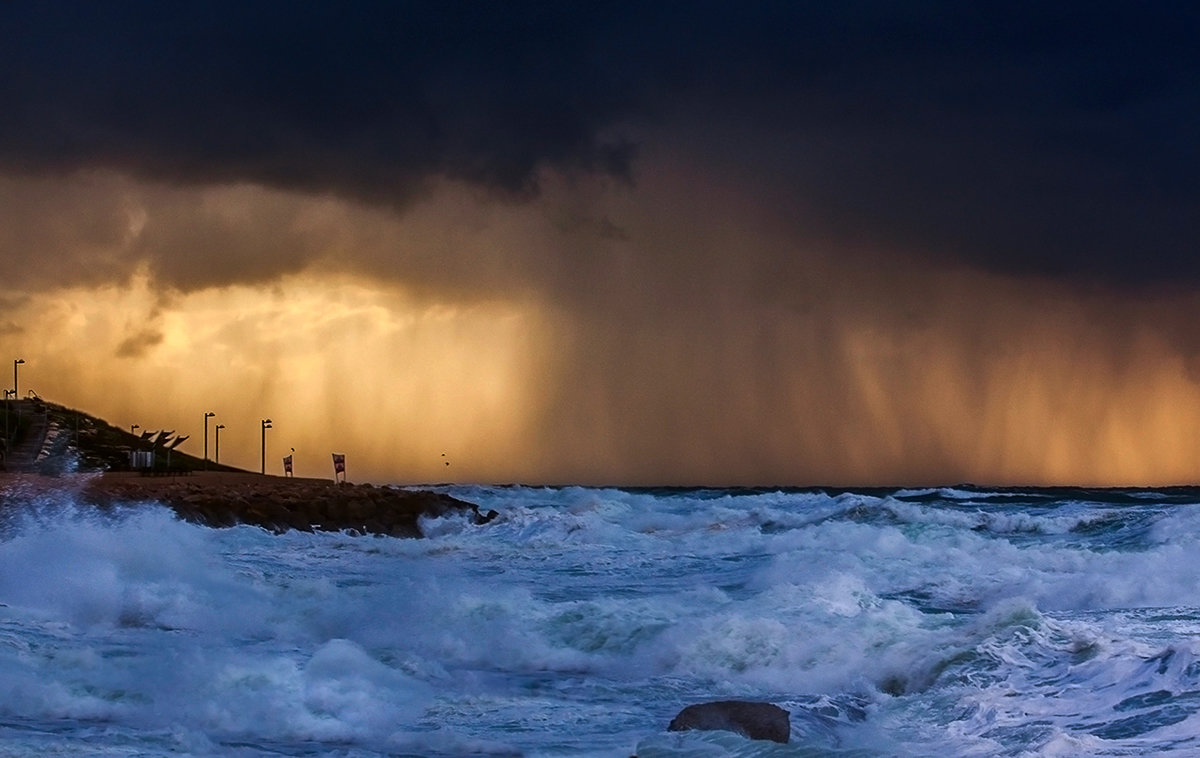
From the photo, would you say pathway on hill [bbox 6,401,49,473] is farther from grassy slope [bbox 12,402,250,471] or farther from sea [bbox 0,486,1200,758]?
sea [bbox 0,486,1200,758]

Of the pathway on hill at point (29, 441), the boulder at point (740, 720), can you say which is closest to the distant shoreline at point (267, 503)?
the pathway on hill at point (29, 441)

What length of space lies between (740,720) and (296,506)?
37987 millimetres

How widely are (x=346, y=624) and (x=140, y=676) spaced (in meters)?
5.62

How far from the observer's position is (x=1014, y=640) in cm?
1536

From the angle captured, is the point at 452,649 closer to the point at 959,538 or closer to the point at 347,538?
the point at 959,538

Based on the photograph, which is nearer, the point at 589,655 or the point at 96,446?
the point at 589,655

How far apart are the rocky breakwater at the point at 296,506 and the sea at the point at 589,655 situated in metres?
13.5

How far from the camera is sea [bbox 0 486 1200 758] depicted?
1216 cm

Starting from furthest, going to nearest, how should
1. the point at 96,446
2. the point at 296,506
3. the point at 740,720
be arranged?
the point at 96,446, the point at 296,506, the point at 740,720

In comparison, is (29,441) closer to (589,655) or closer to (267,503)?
(267,503)

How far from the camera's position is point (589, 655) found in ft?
58.8

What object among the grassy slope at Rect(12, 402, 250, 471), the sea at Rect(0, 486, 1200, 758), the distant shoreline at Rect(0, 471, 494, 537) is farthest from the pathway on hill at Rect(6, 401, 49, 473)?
the sea at Rect(0, 486, 1200, 758)

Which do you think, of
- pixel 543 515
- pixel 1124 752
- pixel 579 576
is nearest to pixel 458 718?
pixel 1124 752

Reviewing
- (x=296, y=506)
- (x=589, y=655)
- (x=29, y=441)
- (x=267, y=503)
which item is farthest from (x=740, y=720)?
(x=29, y=441)
